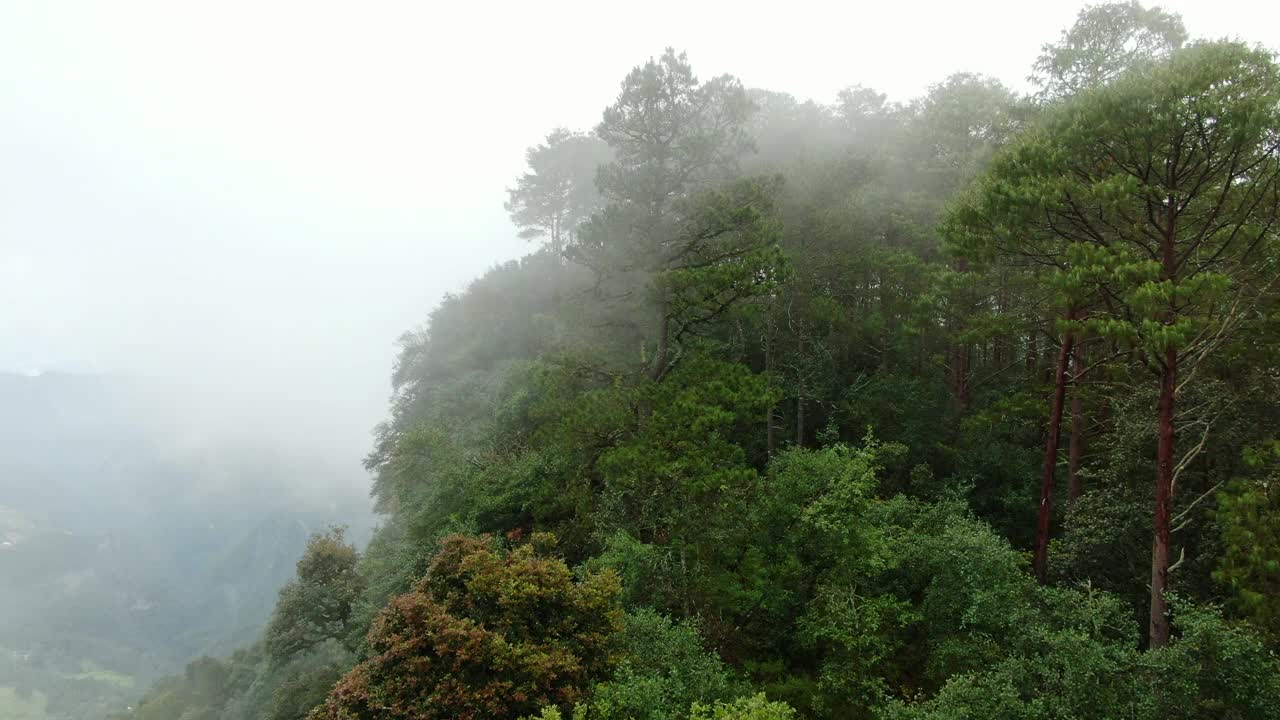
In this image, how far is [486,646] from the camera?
28.0ft

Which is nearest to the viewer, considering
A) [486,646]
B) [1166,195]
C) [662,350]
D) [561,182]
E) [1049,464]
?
[486,646]

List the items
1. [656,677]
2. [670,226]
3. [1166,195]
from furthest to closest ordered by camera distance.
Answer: [670,226], [1166,195], [656,677]

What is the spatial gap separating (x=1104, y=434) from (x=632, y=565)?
36.9 ft

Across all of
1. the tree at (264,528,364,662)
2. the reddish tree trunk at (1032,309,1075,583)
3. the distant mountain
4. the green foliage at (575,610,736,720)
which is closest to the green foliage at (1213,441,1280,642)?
the reddish tree trunk at (1032,309,1075,583)

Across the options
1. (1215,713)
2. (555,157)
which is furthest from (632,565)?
(555,157)

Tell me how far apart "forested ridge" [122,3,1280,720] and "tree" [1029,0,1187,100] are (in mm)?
110

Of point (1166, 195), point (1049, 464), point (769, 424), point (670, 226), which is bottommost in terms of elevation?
point (1049, 464)

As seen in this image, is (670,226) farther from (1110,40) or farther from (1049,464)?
(1110,40)

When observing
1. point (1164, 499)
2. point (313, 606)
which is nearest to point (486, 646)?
point (1164, 499)

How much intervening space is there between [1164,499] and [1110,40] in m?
15.7

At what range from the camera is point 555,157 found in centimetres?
4512

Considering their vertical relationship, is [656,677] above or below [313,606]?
above

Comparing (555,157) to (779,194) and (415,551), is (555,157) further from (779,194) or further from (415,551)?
(415,551)

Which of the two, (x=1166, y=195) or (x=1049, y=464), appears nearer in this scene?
(x=1166, y=195)
